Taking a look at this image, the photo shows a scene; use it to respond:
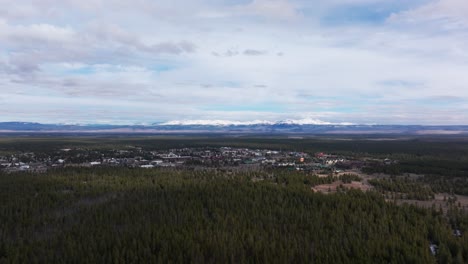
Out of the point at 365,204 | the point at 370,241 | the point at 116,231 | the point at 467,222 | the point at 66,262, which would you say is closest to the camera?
the point at 66,262

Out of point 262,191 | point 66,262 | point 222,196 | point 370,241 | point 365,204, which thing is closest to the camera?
point 66,262

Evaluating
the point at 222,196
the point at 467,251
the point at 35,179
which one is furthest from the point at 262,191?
the point at 35,179

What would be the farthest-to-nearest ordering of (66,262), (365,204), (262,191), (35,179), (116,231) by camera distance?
1. (35,179)
2. (262,191)
3. (365,204)
4. (116,231)
5. (66,262)

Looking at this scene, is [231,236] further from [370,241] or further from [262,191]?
[262,191]

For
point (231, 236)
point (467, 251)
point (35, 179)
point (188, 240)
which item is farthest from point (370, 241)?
point (35, 179)

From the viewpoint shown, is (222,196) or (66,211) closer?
(66,211)

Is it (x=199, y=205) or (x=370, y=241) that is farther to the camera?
(x=199, y=205)

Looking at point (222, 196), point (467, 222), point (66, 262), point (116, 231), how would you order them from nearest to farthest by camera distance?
point (66, 262), point (116, 231), point (467, 222), point (222, 196)

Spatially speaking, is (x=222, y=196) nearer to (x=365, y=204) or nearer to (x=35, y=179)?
(x=365, y=204)
